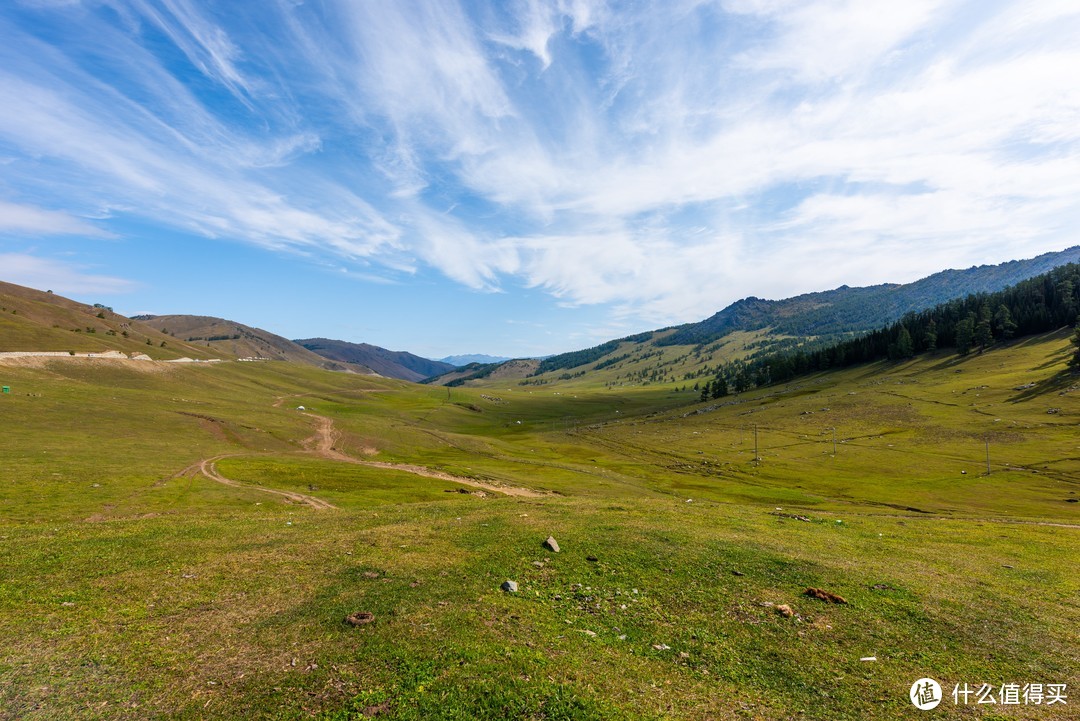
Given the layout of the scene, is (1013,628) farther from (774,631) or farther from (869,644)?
(774,631)

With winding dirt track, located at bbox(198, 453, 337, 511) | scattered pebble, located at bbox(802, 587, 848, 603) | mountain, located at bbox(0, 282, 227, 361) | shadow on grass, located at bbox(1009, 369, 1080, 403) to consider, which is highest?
mountain, located at bbox(0, 282, 227, 361)

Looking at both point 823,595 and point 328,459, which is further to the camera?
point 328,459

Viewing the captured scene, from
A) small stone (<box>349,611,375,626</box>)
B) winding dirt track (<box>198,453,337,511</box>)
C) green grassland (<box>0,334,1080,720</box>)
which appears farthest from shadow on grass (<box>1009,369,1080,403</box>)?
small stone (<box>349,611,375,626</box>)

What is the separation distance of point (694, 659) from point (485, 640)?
692cm

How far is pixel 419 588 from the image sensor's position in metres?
19.2

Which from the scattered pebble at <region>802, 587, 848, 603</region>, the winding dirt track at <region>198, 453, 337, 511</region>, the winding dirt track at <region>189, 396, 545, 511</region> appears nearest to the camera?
the scattered pebble at <region>802, 587, 848, 603</region>

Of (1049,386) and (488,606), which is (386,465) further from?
(1049,386)

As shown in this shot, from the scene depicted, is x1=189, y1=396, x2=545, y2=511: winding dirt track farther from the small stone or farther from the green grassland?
the small stone

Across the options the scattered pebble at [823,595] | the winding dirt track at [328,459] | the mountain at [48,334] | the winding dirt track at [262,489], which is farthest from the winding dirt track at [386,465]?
the mountain at [48,334]

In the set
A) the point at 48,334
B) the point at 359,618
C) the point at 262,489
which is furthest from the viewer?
the point at 48,334

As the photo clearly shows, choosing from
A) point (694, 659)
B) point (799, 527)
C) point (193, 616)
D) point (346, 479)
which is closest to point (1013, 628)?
point (694, 659)

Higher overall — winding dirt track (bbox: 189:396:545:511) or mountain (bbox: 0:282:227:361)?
mountain (bbox: 0:282:227:361)

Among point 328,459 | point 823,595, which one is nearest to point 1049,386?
point 823,595

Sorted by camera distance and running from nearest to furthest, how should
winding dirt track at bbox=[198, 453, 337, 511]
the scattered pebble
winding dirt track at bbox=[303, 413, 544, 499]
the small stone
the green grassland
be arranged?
the green grassland → the small stone → the scattered pebble → winding dirt track at bbox=[198, 453, 337, 511] → winding dirt track at bbox=[303, 413, 544, 499]
